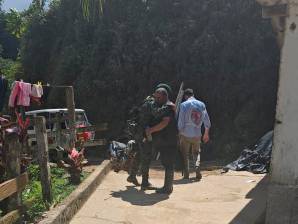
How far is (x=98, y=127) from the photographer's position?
45.3 ft

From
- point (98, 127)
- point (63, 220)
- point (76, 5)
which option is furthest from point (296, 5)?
point (76, 5)

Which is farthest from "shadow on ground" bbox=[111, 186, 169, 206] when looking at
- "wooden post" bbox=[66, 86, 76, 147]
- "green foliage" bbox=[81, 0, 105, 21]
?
"wooden post" bbox=[66, 86, 76, 147]

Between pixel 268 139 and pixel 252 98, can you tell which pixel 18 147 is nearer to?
pixel 268 139

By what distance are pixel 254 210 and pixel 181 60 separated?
43.0ft

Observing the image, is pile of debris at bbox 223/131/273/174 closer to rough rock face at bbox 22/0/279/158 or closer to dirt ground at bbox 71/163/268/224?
dirt ground at bbox 71/163/268/224

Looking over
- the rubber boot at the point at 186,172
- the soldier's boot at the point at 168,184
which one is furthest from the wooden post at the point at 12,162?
the rubber boot at the point at 186,172

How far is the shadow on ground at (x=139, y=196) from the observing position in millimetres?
8078

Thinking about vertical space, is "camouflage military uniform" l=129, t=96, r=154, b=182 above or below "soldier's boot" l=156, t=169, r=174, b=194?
above

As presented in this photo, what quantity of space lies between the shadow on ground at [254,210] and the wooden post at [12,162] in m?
2.79

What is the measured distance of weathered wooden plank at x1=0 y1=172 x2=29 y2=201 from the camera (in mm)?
5363

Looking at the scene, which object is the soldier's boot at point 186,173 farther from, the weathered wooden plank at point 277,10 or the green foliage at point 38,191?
the weathered wooden plank at point 277,10

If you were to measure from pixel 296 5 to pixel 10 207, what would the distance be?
12.8 ft

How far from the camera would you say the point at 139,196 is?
8.54 meters

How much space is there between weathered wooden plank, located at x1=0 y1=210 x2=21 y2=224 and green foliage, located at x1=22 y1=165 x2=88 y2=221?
30cm
